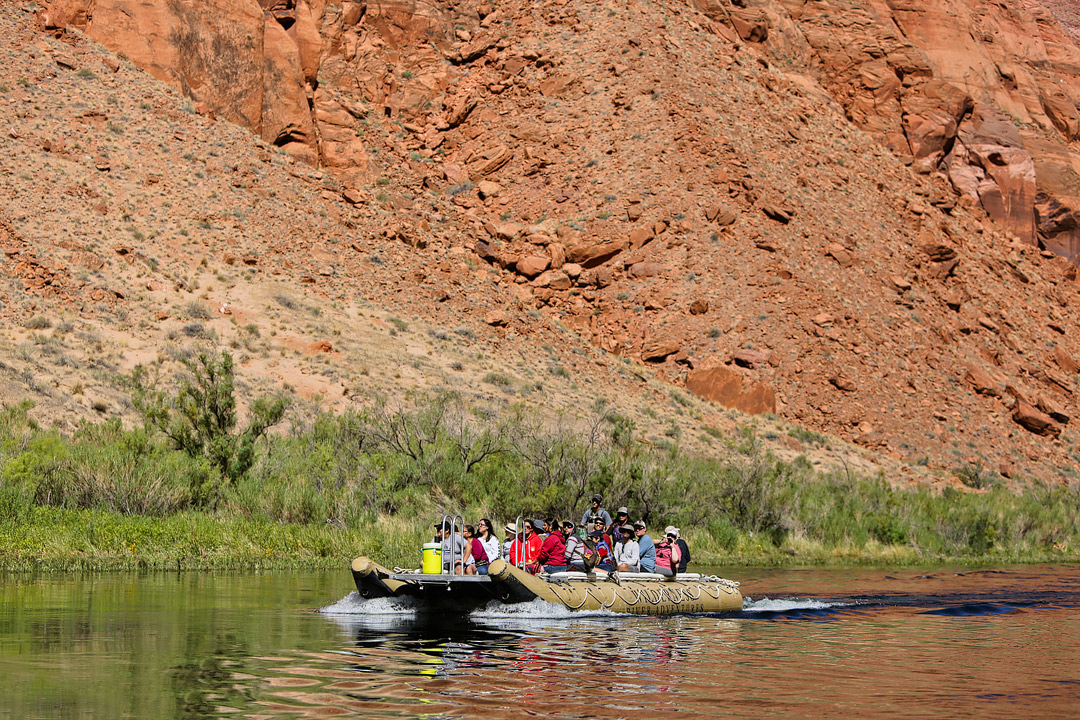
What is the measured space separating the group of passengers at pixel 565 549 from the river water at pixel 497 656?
1.01 metres

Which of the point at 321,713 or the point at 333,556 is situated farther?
the point at 333,556

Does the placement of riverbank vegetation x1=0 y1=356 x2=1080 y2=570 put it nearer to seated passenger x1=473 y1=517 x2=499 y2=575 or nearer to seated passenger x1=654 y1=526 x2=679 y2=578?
seated passenger x1=473 y1=517 x2=499 y2=575

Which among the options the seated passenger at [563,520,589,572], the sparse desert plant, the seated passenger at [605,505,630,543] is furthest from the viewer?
the sparse desert plant

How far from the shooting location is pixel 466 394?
38688 mm

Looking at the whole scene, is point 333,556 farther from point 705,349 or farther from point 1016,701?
point 705,349

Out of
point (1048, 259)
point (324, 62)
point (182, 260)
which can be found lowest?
point (182, 260)

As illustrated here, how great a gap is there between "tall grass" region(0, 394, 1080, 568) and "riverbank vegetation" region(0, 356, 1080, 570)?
47mm

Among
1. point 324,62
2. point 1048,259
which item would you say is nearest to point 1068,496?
point 1048,259

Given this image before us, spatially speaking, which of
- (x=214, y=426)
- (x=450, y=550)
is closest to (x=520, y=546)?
(x=450, y=550)

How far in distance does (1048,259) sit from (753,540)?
41.5 meters

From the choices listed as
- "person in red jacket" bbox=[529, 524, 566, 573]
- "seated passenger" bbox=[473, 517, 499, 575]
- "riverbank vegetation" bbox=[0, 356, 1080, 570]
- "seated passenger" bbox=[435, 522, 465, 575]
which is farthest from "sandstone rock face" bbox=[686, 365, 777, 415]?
"seated passenger" bbox=[435, 522, 465, 575]

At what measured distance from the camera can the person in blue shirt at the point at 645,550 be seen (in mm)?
18609

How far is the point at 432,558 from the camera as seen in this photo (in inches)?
666

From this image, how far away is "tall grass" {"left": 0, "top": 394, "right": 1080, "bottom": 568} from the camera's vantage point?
2206 centimetres
